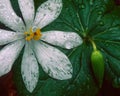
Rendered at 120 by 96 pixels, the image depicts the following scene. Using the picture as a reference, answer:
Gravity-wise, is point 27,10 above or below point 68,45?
above

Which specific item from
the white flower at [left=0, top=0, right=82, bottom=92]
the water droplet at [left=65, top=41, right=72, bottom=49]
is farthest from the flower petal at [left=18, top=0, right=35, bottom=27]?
the water droplet at [left=65, top=41, right=72, bottom=49]

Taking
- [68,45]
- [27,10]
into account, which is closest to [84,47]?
[68,45]

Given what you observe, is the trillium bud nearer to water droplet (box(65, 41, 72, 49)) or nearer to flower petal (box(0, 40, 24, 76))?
water droplet (box(65, 41, 72, 49))

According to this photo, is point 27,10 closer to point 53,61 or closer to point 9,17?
point 9,17

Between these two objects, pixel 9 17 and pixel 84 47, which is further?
pixel 84 47

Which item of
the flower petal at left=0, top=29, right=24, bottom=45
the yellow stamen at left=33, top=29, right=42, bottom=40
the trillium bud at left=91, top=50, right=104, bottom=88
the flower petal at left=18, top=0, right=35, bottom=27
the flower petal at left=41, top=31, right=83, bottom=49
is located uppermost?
the flower petal at left=18, top=0, right=35, bottom=27

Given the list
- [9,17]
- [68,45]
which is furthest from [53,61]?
[9,17]

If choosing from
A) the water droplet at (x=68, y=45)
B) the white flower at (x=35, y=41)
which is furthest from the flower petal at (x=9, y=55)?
the water droplet at (x=68, y=45)
